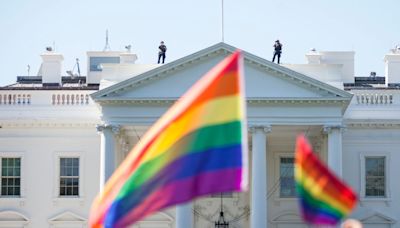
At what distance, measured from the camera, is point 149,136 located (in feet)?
42.9

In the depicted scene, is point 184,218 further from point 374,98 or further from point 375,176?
point 374,98

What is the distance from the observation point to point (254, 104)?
41469 mm

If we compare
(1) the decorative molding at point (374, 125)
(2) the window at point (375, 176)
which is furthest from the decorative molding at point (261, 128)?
(2) the window at point (375, 176)

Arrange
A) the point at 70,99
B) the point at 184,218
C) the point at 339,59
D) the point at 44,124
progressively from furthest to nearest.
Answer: the point at 339,59, the point at 70,99, the point at 44,124, the point at 184,218

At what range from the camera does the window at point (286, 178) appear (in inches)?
1793

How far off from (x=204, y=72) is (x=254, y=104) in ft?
6.93

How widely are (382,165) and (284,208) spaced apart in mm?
4171

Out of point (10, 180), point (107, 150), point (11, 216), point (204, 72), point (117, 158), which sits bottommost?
point (11, 216)

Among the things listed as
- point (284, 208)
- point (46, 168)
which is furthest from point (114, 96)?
point (284, 208)

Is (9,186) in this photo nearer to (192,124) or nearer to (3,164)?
(3,164)

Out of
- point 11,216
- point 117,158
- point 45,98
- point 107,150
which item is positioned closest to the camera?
point 107,150

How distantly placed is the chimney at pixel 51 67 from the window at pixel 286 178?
1041 centimetres

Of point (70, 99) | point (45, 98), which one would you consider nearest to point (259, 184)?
point (70, 99)

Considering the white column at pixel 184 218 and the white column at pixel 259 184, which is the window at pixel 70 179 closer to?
the white column at pixel 184 218
